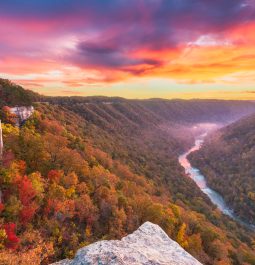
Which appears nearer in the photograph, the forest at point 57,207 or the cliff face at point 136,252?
the cliff face at point 136,252

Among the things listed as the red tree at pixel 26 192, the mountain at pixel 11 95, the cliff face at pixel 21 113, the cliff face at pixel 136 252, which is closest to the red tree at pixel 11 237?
the red tree at pixel 26 192

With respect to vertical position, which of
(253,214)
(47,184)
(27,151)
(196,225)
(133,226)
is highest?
(27,151)

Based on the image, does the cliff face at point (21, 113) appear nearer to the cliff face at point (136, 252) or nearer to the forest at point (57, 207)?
the forest at point (57, 207)

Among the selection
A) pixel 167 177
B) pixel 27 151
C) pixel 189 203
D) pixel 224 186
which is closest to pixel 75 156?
pixel 27 151

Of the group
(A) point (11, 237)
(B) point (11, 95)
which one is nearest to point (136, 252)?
(A) point (11, 237)

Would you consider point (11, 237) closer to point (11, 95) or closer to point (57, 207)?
point (57, 207)

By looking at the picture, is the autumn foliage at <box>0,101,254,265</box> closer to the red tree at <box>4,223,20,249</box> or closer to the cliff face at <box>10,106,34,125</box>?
the red tree at <box>4,223,20,249</box>

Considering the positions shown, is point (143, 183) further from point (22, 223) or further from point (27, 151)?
point (22, 223)

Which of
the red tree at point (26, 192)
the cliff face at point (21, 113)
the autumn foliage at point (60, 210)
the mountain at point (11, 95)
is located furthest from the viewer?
the mountain at point (11, 95)
